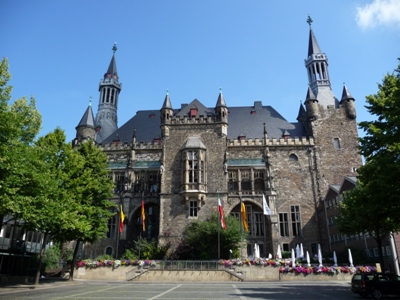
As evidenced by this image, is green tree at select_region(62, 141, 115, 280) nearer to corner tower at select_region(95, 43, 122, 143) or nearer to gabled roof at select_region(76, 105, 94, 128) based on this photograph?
gabled roof at select_region(76, 105, 94, 128)

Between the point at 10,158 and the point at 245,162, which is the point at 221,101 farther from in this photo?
the point at 10,158

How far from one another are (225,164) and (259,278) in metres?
13.2

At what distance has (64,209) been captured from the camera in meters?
20.5

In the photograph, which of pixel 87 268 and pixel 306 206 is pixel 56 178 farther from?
pixel 306 206

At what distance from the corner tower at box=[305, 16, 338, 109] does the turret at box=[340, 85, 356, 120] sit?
8.32ft

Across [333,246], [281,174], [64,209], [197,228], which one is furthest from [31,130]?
[333,246]

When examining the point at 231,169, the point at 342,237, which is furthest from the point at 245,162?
the point at 342,237

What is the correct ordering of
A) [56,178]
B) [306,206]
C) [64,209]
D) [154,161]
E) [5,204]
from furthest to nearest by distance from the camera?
[154,161] → [306,206] → [56,178] → [64,209] → [5,204]

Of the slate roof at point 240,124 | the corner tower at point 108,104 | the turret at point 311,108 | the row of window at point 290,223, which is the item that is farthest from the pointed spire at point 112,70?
the row of window at point 290,223

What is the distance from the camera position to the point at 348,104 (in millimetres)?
41688

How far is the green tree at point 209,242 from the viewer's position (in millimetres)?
29703

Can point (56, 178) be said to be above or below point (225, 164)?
below

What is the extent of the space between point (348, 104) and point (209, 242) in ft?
88.4

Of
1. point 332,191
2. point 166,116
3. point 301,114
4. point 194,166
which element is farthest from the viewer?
point 301,114
